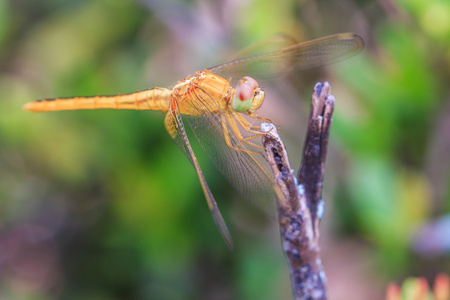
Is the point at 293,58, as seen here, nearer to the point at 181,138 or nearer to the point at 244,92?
the point at 244,92

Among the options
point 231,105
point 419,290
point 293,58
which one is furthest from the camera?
point 293,58

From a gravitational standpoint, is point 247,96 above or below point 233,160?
above

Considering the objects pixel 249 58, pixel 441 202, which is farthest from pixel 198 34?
pixel 441 202

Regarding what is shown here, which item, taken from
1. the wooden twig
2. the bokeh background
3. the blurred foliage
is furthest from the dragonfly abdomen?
the blurred foliage

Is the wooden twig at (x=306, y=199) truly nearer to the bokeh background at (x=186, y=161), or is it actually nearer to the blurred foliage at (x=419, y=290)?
the blurred foliage at (x=419, y=290)

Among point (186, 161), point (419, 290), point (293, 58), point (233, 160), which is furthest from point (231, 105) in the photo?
point (419, 290)

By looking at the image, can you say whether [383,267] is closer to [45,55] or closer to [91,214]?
[91,214]
